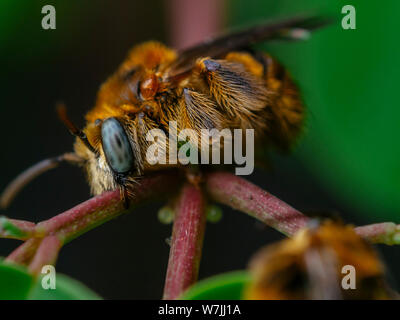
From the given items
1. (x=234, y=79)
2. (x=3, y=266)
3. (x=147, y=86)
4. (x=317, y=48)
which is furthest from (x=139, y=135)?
(x=317, y=48)

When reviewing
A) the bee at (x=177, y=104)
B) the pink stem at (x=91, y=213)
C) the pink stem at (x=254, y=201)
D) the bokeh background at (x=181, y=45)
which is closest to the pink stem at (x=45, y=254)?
the pink stem at (x=91, y=213)

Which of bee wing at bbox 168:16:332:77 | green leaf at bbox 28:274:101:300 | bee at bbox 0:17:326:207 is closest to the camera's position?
green leaf at bbox 28:274:101:300

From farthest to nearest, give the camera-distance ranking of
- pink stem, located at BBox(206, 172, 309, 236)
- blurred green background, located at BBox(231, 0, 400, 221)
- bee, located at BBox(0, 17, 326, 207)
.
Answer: blurred green background, located at BBox(231, 0, 400, 221)
bee, located at BBox(0, 17, 326, 207)
pink stem, located at BBox(206, 172, 309, 236)

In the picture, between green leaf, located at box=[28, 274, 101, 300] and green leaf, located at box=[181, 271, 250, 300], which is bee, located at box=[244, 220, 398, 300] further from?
green leaf, located at box=[28, 274, 101, 300]

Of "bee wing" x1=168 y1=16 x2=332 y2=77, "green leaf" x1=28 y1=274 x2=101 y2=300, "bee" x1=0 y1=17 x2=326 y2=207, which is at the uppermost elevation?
"bee wing" x1=168 y1=16 x2=332 y2=77

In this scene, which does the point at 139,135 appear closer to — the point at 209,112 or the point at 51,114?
the point at 209,112

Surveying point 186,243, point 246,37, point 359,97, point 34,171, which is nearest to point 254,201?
point 186,243

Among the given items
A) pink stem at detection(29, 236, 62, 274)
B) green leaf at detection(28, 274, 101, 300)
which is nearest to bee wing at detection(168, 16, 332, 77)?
pink stem at detection(29, 236, 62, 274)

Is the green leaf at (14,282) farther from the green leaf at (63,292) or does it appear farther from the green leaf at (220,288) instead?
the green leaf at (220,288)
